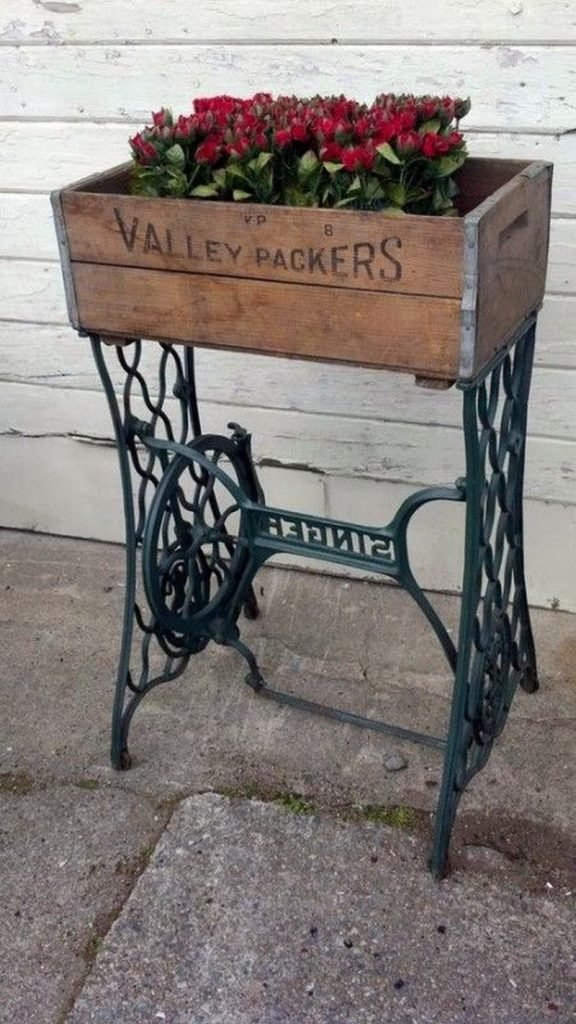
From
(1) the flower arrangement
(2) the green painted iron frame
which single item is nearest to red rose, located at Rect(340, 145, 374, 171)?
(1) the flower arrangement

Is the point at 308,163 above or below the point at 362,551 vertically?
above

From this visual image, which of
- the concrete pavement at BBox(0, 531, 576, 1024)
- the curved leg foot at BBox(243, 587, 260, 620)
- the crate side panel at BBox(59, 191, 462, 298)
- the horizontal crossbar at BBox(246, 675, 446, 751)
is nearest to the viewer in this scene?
the crate side panel at BBox(59, 191, 462, 298)

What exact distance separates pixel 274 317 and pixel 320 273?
11cm

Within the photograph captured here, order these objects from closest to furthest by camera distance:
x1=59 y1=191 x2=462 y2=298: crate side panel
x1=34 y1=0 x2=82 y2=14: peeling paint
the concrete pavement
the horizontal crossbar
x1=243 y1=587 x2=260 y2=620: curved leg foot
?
1. x1=59 y1=191 x2=462 y2=298: crate side panel
2. the concrete pavement
3. the horizontal crossbar
4. x1=34 y1=0 x2=82 y2=14: peeling paint
5. x1=243 y1=587 x2=260 y2=620: curved leg foot

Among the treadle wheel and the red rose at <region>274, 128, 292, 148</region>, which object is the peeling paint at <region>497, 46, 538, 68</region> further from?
the treadle wheel

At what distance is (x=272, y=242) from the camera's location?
5.02 feet

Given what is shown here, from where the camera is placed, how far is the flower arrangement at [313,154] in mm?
1501

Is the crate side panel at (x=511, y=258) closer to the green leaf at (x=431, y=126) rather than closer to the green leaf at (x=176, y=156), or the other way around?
the green leaf at (x=431, y=126)

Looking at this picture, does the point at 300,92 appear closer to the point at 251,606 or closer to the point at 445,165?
the point at 445,165

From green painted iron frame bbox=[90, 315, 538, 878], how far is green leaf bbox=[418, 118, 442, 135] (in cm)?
35

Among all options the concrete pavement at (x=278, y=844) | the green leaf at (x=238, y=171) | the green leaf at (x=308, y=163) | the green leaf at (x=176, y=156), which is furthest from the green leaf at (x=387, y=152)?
the concrete pavement at (x=278, y=844)

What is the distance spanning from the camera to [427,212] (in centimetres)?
158

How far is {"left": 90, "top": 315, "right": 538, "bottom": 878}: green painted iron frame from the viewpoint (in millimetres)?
1758

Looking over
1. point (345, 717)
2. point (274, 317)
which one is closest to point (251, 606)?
point (345, 717)
